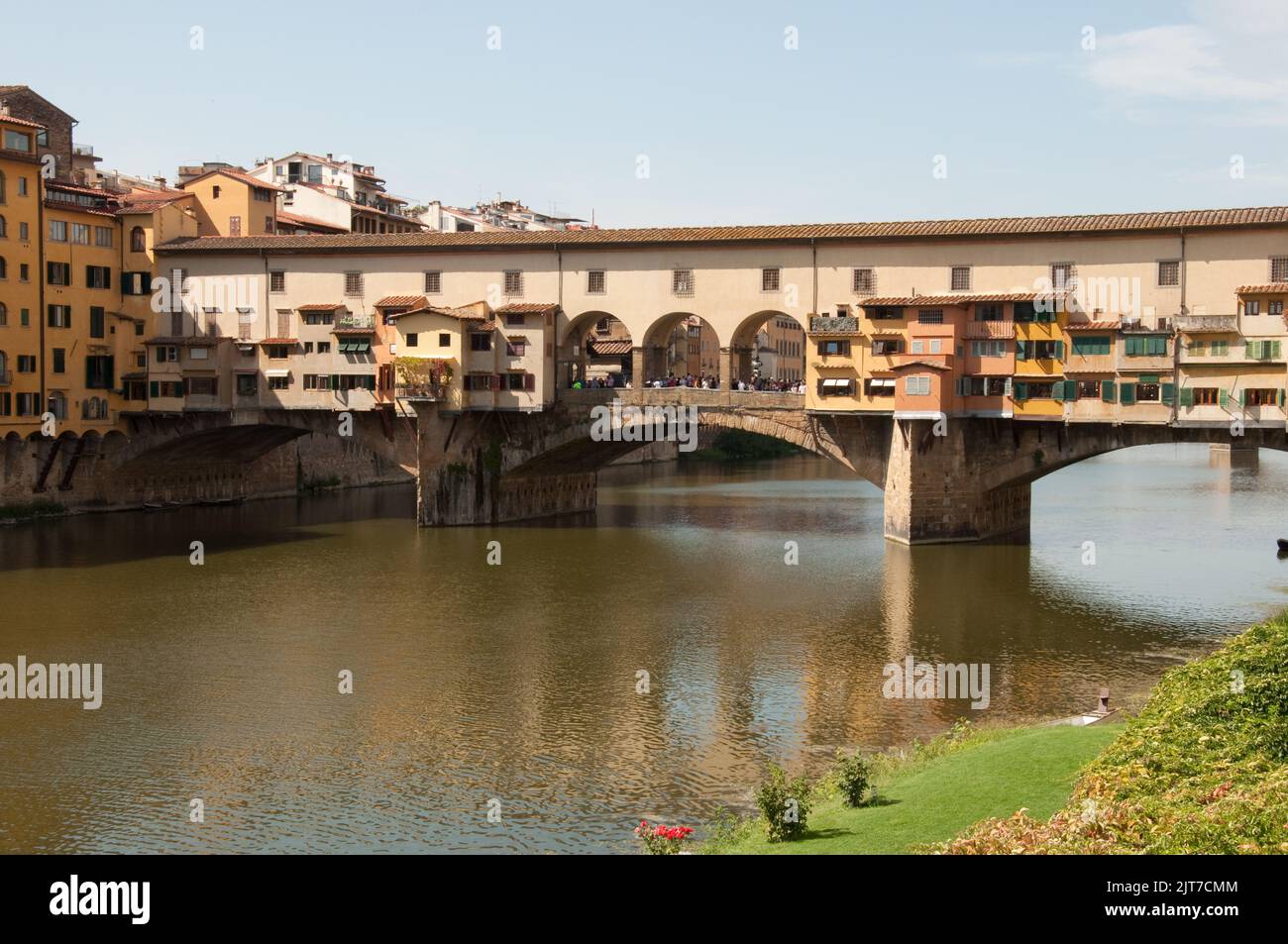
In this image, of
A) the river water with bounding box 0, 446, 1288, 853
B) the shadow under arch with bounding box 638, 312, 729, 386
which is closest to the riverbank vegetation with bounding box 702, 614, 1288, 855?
the river water with bounding box 0, 446, 1288, 853

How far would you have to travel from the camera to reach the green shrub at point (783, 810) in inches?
825

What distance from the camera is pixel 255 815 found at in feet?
79.7

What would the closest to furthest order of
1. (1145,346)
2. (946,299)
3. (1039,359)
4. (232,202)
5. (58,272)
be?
(1145,346)
(1039,359)
(946,299)
(58,272)
(232,202)

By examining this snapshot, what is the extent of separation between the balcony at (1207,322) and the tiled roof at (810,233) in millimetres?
3287

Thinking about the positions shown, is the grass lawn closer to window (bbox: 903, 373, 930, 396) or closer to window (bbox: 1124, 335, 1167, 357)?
window (bbox: 1124, 335, 1167, 357)

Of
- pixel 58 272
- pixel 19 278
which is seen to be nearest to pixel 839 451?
pixel 58 272

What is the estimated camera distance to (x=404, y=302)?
209 feet

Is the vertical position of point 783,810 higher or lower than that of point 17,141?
lower

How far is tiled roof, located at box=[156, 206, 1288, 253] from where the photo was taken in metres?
51.6

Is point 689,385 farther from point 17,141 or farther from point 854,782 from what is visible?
point 854,782

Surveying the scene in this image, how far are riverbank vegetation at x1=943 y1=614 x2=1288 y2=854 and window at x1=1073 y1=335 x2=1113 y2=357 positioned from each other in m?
30.0

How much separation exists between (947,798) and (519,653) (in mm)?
17778
